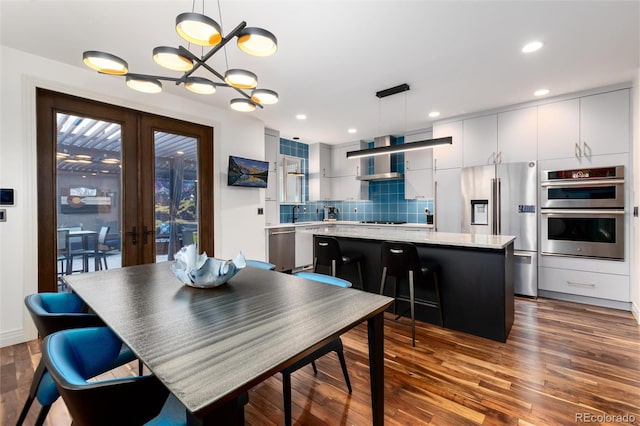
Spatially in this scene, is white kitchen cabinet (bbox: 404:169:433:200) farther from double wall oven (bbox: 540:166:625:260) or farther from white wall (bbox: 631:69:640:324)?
white wall (bbox: 631:69:640:324)

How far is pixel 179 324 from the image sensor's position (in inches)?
43.7

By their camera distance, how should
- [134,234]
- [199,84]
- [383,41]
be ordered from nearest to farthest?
[199,84], [383,41], [134,234]

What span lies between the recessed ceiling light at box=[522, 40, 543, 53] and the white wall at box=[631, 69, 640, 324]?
1440mm

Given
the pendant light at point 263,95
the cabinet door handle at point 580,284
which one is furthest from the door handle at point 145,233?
the cabinet door handle at point 580,284

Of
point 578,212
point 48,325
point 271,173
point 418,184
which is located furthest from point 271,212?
point 578,212

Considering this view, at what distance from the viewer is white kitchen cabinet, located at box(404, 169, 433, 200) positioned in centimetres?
510

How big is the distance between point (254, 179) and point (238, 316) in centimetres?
344

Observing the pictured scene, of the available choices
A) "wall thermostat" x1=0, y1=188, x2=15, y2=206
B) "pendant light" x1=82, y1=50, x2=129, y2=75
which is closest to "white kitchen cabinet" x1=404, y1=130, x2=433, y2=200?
"pendant light" x1=82, y1=50, x2=129, y2=75

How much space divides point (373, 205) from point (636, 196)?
3892 millimetres

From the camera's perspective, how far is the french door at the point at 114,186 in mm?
2824

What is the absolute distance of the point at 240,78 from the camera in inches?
69.3

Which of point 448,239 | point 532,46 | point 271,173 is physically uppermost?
point 532,46

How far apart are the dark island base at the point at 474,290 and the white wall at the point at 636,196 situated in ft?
4.82

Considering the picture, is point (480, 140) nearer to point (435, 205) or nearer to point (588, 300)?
point (435, 205)
